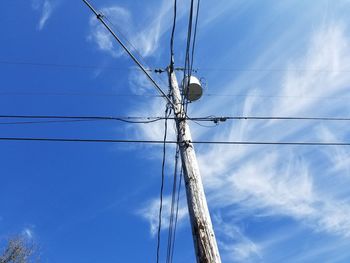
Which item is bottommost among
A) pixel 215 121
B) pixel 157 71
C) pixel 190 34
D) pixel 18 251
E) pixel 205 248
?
pixel 205 248

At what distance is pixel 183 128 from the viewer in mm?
6730

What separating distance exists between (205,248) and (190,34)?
11.9ft

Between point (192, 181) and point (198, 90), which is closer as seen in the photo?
point (192, 181)

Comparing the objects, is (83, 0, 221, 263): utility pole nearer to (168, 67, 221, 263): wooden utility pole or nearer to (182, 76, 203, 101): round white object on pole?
(168, 67, 221, 263): wooden utility pole

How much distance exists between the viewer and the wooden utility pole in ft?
15.4

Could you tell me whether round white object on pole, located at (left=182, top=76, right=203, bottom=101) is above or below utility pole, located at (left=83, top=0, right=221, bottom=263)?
above

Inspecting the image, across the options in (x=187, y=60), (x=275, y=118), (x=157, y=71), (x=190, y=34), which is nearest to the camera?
(x=190, y=34)

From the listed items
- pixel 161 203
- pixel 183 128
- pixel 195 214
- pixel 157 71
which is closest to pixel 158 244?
pixel 161 203

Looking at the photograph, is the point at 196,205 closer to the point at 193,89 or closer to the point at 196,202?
the point at 196,202

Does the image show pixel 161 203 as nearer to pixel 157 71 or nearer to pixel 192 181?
pixel 192 181

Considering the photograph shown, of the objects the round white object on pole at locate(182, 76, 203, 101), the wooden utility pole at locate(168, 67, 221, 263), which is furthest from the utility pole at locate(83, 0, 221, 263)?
the round white object on pole at locate(182, 76, 203, 101)

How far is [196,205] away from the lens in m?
5.17

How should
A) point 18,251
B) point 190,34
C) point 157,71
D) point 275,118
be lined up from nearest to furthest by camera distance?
point 190,34
point 275,118
point 157,71
point 18,251

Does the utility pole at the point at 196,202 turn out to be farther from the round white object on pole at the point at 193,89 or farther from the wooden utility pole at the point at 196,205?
the round white object on pole at the point at 193,89
